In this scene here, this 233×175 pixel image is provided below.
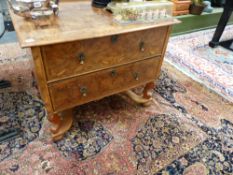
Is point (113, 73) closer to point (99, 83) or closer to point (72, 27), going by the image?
point (99, 83)

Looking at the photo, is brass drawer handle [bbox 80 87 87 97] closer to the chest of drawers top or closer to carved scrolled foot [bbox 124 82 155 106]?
the chest of drawers top

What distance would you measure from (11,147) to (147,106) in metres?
0.85

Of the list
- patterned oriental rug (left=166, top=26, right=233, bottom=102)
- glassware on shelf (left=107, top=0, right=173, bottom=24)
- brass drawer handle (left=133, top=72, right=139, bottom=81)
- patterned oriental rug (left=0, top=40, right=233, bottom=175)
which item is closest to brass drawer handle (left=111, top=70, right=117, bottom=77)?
brass drawer handle (left=133, top=72, right=139, bottom=81)

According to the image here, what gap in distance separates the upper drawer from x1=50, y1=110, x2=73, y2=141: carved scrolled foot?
0.28 metres

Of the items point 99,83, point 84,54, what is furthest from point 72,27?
point 99,83

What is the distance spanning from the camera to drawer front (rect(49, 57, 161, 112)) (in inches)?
35.9

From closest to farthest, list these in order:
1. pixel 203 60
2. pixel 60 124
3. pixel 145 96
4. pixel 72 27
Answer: pixel 72 27 → pixel 60 124 → pixel 145 96 → pixel 203 60

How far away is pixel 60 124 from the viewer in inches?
42.8

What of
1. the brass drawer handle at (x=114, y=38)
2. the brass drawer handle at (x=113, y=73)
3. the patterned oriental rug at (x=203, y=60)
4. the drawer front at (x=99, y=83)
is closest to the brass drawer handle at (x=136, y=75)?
the drawer front at (x=99, y=83)

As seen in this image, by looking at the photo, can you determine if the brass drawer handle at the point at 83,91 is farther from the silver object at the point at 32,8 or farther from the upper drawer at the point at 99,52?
the silver object at the point at 32,8

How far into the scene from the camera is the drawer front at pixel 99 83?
911 mm

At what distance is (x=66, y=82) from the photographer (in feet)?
2.93

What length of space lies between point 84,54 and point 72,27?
12 centimetres

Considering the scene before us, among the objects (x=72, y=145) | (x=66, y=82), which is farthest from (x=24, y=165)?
(x=66, y=82)
